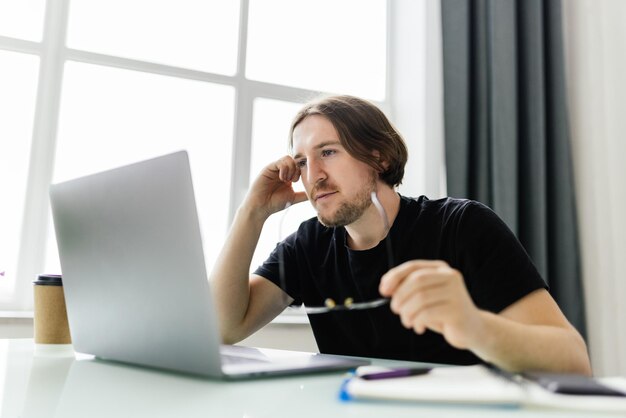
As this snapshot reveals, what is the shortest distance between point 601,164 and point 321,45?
132cm

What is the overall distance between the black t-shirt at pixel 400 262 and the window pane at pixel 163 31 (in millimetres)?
1135

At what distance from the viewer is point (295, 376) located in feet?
2.42

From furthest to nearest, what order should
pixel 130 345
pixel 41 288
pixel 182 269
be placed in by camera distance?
pixel 41 288, pixel 130 345, pixel 182 269

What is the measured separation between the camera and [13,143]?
2.01m

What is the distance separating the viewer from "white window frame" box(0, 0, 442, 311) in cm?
196

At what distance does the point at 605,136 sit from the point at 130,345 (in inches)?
88.5

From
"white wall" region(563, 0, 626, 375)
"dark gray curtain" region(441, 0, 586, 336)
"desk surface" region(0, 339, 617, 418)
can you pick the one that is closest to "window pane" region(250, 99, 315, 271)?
"dark gray curtain" region(441, 0, 586, 336)

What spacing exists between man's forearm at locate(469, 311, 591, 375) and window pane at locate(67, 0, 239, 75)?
1.87 metres

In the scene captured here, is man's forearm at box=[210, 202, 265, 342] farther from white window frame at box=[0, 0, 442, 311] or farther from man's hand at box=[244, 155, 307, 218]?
white window frame at box=[0, 0, 442, 311]

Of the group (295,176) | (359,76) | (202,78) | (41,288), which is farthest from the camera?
(359,76)

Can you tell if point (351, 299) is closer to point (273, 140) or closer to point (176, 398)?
point (176, 398)

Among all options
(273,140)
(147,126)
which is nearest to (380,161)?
(273,140)

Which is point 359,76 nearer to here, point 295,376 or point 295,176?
point 295,176

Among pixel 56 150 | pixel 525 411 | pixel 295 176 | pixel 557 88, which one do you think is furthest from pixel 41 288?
pixel 557 88
